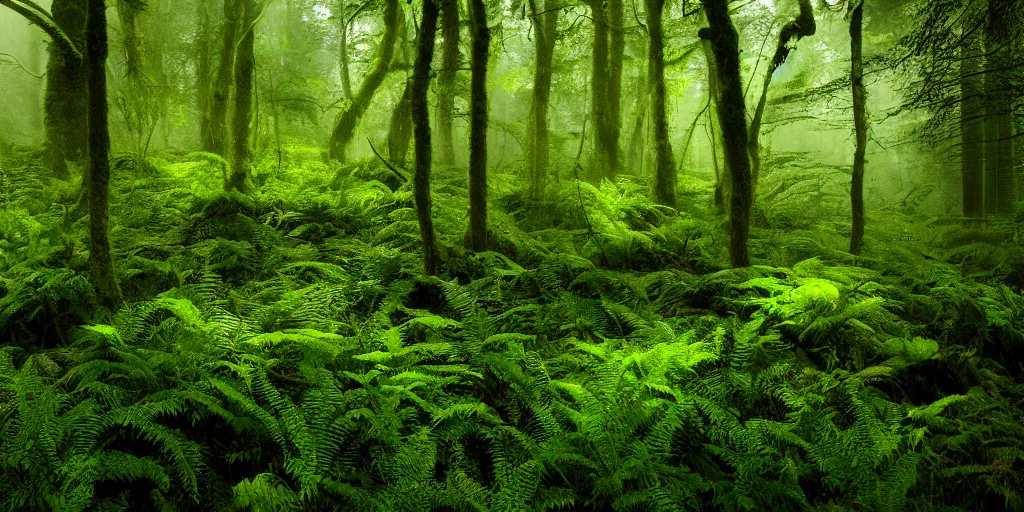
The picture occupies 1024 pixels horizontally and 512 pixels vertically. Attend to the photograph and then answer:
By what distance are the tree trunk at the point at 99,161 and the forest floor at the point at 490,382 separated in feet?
0.65

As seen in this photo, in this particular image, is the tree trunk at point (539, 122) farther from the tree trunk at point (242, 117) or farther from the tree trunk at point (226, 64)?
the tree trunk at point (226, 64)

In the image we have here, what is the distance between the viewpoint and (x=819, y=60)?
2298 centimetres

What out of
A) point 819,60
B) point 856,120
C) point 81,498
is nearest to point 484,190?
point 81,498

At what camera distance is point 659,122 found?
31.4 feet

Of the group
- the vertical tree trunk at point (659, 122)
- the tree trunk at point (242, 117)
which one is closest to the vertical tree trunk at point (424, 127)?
the tree trunk at point (242, 117)

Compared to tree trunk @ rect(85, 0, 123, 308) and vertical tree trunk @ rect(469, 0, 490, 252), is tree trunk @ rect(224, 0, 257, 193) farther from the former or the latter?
vertical tree trunk @ rect(469, 0, 490, 252)

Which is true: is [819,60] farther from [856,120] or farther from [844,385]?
[844,385]

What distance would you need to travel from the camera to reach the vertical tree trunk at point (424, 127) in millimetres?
5512

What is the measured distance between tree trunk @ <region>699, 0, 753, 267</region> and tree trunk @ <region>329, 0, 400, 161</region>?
738 centimetres

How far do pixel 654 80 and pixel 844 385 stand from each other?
7.16 m

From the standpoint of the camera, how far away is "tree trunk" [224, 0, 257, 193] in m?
8.53

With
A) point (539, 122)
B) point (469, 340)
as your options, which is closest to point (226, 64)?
point (539, 122)

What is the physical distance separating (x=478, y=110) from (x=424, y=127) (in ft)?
2.25

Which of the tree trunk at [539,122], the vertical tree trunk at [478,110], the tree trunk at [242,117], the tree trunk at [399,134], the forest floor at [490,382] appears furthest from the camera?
the tree trunk at [399,134]
